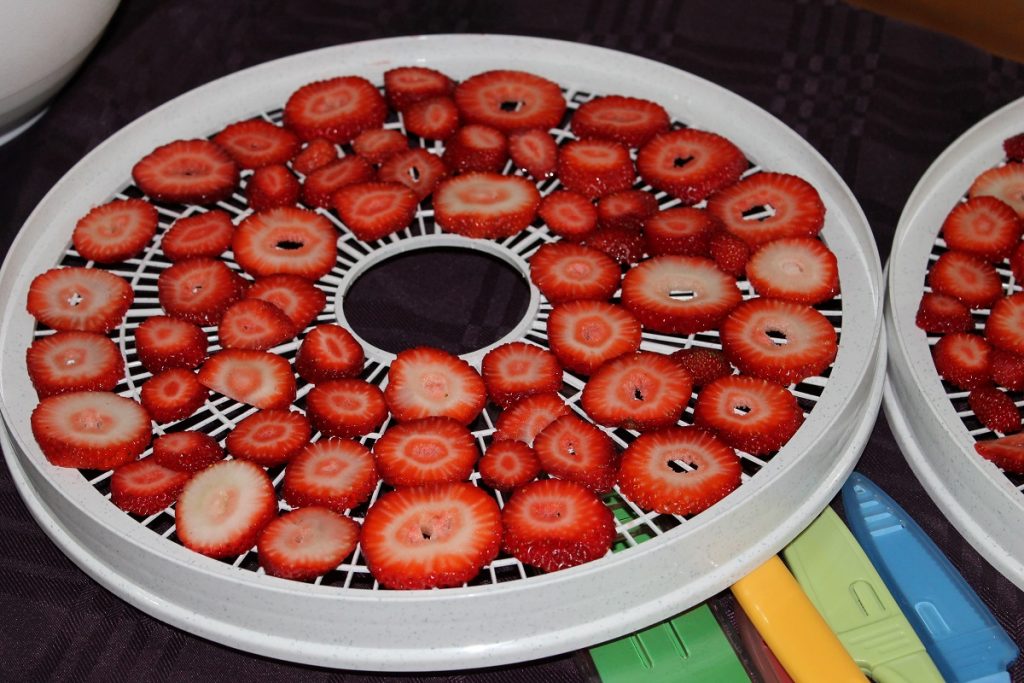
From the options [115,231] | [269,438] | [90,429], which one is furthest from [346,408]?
[115,231]

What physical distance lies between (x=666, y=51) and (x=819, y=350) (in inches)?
18.5

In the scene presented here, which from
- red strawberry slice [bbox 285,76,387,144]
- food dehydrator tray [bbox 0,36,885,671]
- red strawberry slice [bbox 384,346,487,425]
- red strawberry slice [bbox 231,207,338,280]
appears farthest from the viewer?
red strawberry slice [bbox 285,76,387,144]

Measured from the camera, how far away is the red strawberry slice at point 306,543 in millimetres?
724

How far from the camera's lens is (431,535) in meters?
0.73

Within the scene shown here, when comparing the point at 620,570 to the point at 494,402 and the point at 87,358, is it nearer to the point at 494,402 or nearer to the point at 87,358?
the point at 494,402

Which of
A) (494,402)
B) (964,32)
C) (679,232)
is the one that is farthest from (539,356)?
(964,32)

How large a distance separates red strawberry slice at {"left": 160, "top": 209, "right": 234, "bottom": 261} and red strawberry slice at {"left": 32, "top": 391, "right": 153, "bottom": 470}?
15 cm

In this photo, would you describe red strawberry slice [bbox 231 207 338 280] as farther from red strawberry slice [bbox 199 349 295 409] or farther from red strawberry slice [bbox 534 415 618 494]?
red strawberry slice [bbox 534 415 618 494]

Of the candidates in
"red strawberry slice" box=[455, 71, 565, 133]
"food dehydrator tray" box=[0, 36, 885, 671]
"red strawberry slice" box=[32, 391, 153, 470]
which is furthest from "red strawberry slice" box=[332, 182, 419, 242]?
"red strawberry slice" box=[32, 391, 153, 470]

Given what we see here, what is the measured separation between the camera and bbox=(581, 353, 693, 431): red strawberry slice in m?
0.80

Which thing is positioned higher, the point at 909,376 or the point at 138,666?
the point at 909,376

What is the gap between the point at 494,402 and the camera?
2.73 ft

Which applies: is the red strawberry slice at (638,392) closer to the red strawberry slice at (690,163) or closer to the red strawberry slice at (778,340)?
the red strawberry slice at (778,340)

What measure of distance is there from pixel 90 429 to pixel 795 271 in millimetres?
481
